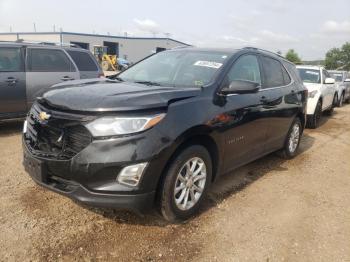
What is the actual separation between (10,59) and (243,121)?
4.98m

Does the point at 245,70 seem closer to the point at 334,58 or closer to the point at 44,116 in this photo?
the point at 44,116

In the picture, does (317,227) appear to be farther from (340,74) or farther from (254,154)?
(340,74)

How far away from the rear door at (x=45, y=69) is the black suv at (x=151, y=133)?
3259 mm

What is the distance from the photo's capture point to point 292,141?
6.44 metres

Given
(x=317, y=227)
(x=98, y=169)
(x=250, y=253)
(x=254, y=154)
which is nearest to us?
(x=98, y=169)

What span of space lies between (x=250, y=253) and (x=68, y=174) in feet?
5.75

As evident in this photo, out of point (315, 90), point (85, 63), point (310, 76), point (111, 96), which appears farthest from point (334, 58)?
point (111, 96)

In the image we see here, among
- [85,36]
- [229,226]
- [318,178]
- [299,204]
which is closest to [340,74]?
[318,178]

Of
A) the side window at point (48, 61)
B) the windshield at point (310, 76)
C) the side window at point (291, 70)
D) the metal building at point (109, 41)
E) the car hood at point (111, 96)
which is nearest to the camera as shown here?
the car hood at point (111, 96)

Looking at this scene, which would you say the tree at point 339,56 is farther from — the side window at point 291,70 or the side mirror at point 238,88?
the side mirror at point 238,88

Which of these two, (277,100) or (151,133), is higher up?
(277,100)

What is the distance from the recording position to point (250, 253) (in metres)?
3.38

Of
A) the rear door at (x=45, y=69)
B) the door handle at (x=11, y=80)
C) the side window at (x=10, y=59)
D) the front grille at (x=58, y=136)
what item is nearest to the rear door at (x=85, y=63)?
the rear door at (x=45, y=69)

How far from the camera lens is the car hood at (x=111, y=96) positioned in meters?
3.23
